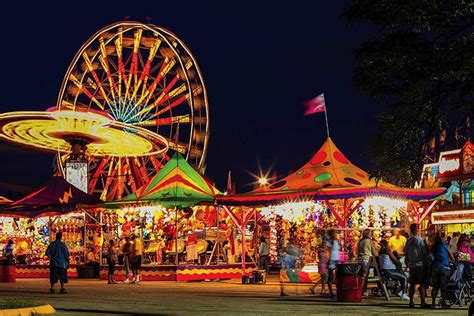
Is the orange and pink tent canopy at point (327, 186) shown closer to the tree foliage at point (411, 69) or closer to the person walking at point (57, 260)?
the person walking at point (57, 260)

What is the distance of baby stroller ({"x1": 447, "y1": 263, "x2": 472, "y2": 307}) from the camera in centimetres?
1616

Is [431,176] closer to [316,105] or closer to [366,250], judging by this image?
[316,105]

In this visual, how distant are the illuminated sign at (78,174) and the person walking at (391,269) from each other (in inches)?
927

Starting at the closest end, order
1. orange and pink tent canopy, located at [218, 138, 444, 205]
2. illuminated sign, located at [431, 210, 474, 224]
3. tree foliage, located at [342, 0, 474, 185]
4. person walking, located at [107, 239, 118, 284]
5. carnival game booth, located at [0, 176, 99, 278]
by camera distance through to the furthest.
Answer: tree foliage, located at [342, 0, 474, 185]
orange and pink tent canopy, located at [218, 138, 444, 205]
person walking, located at [107, 239, 118, 284]
carnival game booth, located at [0, 176, 99, 278]
illuminated sign, located at [431, 210, 474, 224]

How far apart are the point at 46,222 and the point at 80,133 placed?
16.2 feet

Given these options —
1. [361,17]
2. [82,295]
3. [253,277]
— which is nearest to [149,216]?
[253,277]

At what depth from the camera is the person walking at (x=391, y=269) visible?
17922 millimetres

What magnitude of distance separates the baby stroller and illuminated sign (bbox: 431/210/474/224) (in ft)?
72.1

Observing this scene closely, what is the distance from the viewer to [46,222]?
3694 centimetres

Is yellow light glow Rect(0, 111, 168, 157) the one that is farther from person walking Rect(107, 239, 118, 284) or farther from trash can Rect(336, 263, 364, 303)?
trash can Rect(336, 263, 364, 303)

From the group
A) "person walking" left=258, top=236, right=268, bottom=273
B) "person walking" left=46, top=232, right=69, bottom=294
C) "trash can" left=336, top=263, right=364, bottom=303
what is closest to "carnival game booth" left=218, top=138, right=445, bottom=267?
"person walking" left=258, top=236, right=268, bottom=273

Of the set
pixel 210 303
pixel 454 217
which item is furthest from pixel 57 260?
pixel 454 217

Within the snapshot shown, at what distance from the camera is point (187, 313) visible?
14703 mm

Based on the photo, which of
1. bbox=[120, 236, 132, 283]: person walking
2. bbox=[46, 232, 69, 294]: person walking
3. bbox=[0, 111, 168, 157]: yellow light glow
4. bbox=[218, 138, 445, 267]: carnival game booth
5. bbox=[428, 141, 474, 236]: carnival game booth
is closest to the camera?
bbox=[46, 232, 69, 294]: person walking
